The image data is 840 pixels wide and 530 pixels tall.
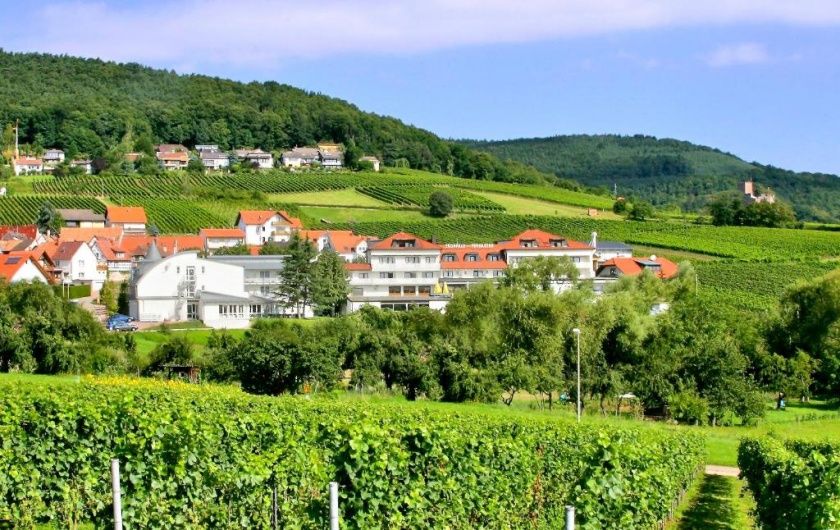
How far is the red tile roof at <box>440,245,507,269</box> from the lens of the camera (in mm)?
87750

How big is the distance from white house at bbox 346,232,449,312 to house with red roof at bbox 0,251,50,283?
2549cm

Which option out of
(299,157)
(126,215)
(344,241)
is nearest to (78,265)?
(126,215)

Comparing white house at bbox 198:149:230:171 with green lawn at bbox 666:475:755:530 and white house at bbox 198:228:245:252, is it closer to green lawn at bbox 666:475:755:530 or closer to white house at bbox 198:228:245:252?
white house at bbox 198:228:245:252

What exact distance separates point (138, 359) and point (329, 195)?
8054 centimetres

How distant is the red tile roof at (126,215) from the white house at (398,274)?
32281 millimetres

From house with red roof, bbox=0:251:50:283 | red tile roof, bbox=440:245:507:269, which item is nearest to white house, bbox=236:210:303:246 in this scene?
red tile roof, bbox=440:245:507:269

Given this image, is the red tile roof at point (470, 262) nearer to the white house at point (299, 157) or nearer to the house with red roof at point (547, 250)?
the house with red roof at point (547, 250)

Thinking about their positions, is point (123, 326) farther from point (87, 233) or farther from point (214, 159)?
point (214, 159)

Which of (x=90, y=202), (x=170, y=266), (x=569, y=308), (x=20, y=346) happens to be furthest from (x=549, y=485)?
(x=90, y=202)

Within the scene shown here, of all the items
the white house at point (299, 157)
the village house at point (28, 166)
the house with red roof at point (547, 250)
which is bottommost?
the house with red roof at point (547, 250)

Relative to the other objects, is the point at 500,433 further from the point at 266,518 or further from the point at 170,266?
the point at 170,266

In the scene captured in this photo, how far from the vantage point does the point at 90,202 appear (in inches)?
4500

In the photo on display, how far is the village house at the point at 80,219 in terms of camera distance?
343 feet

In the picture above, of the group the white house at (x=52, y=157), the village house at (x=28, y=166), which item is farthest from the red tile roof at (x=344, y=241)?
the white house at (x=52, y=157)
